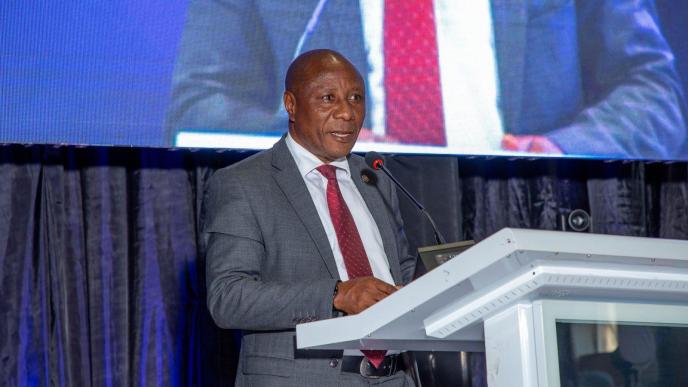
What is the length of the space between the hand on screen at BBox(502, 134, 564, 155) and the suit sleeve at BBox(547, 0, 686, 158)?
0.29 ft

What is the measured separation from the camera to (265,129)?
3.61 meters

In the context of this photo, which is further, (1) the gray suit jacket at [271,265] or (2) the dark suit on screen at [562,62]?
(2) the dark suit on screen at [562,62]

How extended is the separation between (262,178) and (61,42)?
4.07 ft

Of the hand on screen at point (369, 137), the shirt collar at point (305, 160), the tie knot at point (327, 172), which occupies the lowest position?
the tie knot at point (327, 172)

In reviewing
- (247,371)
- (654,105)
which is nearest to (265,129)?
(247,371)

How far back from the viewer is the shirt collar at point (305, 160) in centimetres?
264

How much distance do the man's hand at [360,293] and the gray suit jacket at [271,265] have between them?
1.1 inches

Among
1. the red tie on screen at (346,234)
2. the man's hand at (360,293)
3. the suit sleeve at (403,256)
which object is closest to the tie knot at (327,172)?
the red tie on screen at (346,234)

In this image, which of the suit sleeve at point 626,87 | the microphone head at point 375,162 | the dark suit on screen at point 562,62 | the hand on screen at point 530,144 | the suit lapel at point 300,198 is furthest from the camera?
the suit sleeve at point 626,87

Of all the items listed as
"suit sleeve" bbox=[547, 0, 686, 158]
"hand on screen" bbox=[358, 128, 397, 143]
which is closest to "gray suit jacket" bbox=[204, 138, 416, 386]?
"hand on screen" bbox=[358, 128, 397, 143]

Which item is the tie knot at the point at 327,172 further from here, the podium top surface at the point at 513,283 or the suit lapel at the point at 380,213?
the podium top surface at the point at 513,283

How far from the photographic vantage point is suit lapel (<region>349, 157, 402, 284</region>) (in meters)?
2.61

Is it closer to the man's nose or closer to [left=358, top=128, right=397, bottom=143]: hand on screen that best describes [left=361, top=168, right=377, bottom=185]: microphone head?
the man's nose

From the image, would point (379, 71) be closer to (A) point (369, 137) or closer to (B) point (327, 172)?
(A) point (369, 137)
